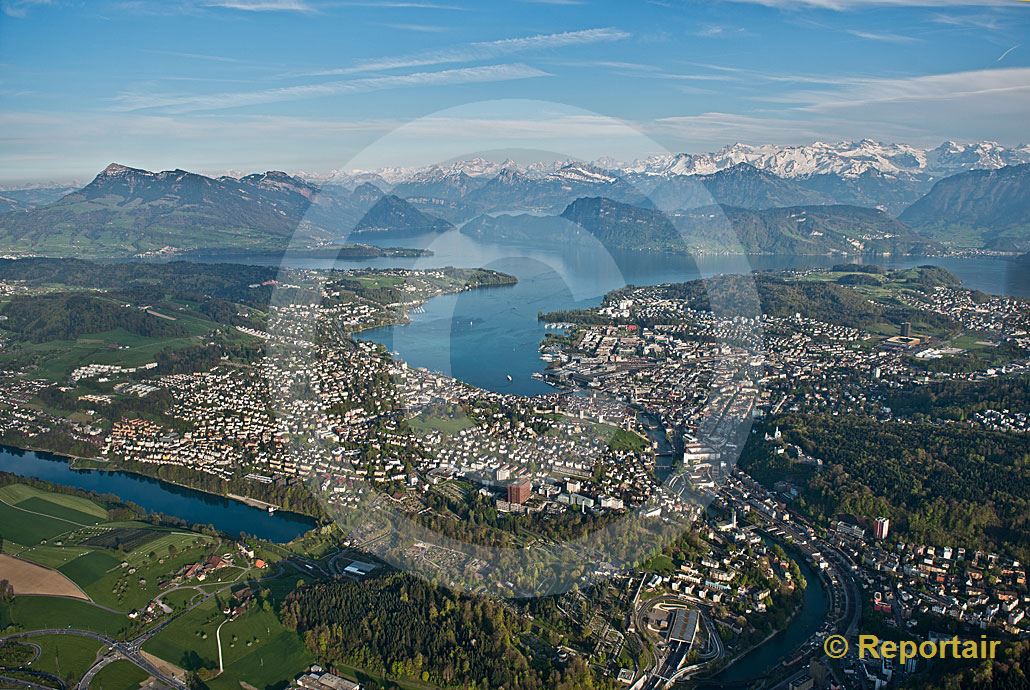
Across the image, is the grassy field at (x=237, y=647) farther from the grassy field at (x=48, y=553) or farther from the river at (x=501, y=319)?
the grassy field at (x=48, y=553)

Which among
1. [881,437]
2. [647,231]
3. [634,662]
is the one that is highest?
[647,231]

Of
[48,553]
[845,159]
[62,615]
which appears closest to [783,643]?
[62,615]

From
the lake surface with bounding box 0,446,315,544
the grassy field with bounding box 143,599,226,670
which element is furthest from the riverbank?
the lake surface with bounding box 0,446,315,544

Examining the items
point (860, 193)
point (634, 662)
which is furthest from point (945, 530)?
point (860, 193)

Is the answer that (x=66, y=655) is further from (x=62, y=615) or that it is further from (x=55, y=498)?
(x=55, y=498)

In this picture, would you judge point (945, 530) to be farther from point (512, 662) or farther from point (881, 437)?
point (512, 662)

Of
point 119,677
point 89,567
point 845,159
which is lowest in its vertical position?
point 119,677
